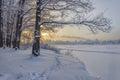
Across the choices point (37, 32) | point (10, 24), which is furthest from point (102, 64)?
point (10, 24)

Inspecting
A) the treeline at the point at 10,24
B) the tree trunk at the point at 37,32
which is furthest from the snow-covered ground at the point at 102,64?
the treeline at the point at 10,24

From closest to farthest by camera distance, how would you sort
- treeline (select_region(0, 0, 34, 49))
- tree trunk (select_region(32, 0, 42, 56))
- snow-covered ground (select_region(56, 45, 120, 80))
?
tree trunk (select_region(32, 0, 42, 56)) < snow-covered ground (select_region(56, 45, 120, 80)) < treeline (select_region(0, 0, 34, 49))

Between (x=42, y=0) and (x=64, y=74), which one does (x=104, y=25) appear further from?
(x=64, y=74)

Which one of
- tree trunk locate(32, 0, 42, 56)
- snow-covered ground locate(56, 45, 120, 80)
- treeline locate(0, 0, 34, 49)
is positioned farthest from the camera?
treeline locate(0, 0, 34, 49)

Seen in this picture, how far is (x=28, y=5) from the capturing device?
24.8 m

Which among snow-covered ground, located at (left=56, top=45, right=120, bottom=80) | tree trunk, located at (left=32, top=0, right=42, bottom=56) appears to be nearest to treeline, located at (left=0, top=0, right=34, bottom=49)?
tree trunk, located at (left=32, top=0, right=42, bottom=56)

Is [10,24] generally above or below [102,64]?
above

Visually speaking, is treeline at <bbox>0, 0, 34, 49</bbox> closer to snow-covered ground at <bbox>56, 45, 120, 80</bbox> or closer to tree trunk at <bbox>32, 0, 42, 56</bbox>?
tree trunk at <bbox>32, 0, 42, 56</bbox>

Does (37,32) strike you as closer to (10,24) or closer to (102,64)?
(102,64)

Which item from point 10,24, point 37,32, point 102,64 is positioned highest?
point 37,32

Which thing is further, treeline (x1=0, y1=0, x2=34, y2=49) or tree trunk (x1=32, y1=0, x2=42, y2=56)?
treeline (x1=0, y1=0, x2=34, y2=49)

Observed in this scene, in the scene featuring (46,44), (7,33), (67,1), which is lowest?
(46,44)

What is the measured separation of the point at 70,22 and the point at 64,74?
553 cm

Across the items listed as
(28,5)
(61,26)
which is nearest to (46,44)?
(28,5)
